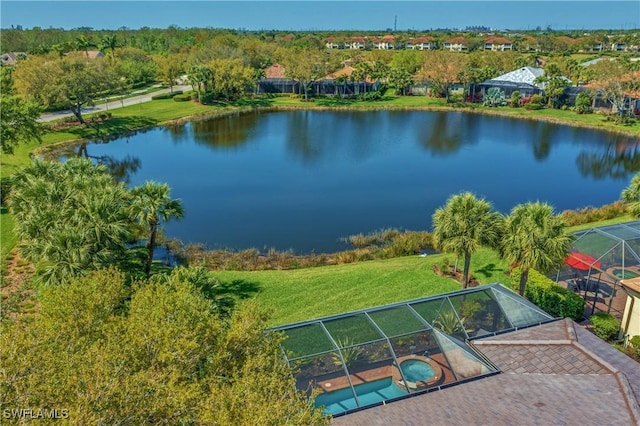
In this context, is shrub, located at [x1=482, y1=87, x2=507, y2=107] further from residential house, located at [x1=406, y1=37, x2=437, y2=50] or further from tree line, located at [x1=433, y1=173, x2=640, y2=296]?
residential house, located at [x1=406, y1=37, x2=437, y2=50]

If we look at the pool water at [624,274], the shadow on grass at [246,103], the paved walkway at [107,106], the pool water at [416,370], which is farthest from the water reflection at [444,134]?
the paved walkway at [107,106]

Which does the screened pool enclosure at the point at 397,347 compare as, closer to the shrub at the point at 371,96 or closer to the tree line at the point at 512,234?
the tree line at the point at 512,234

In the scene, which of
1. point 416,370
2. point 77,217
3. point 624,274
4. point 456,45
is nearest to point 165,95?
point 77,217

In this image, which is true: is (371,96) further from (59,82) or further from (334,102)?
(59,82)

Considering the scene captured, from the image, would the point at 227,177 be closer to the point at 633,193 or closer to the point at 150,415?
the point at 633,193

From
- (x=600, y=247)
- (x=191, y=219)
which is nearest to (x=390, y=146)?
(x=191, y=219)

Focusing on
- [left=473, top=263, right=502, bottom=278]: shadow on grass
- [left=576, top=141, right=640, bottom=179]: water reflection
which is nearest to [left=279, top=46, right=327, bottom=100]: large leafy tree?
[left=576, top=141, right=640, bottom=179]: water reflection
